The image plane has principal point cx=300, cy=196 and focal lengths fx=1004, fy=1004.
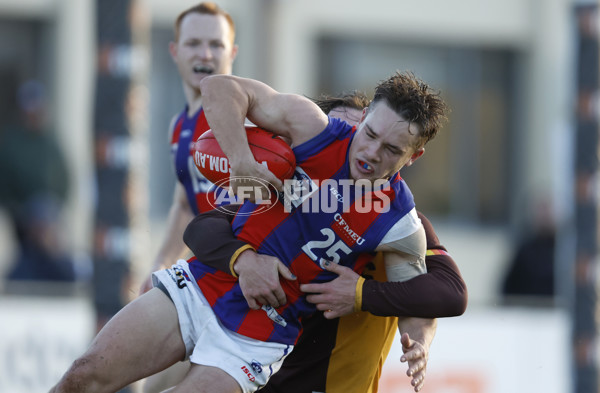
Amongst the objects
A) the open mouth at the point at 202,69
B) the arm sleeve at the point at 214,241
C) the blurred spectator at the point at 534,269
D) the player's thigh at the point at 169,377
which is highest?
the open mouth at the point at 202,69

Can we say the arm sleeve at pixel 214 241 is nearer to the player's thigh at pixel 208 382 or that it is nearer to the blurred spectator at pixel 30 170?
the player's thigh at pixel 208 382

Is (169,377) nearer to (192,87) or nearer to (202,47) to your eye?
(192,87)

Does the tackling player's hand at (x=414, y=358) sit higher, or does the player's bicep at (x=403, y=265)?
the player's bicep at (x=403, y=265)

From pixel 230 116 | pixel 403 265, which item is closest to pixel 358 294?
pixel 403 265

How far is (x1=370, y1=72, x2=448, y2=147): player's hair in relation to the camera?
394 cm

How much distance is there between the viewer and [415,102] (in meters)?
3.95

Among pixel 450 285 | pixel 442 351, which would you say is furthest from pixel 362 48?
pixel 450 285

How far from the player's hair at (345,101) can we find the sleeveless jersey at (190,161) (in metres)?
0.78

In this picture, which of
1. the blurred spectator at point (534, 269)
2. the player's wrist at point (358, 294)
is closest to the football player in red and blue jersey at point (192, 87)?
the player's wrist at point (358, 294)

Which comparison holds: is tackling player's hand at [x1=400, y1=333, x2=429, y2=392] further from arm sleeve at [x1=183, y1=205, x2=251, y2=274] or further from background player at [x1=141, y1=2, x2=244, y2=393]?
background player at [x1=141, y1=2, x2=244, y2=393]

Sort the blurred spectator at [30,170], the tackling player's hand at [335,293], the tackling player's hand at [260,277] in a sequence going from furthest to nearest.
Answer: the blurred spectator at [30,170] → the tackling player's hand at [335,293] → the tackling player's hand at [260,277]

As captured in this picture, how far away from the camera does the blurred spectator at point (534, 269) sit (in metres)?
9.47

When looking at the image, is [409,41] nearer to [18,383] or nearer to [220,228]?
[18,383]

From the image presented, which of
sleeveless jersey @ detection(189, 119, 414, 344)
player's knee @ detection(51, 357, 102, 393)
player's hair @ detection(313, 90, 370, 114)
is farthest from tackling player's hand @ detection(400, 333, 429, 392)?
player's knee @ detection(51, 357, 102, 393)
